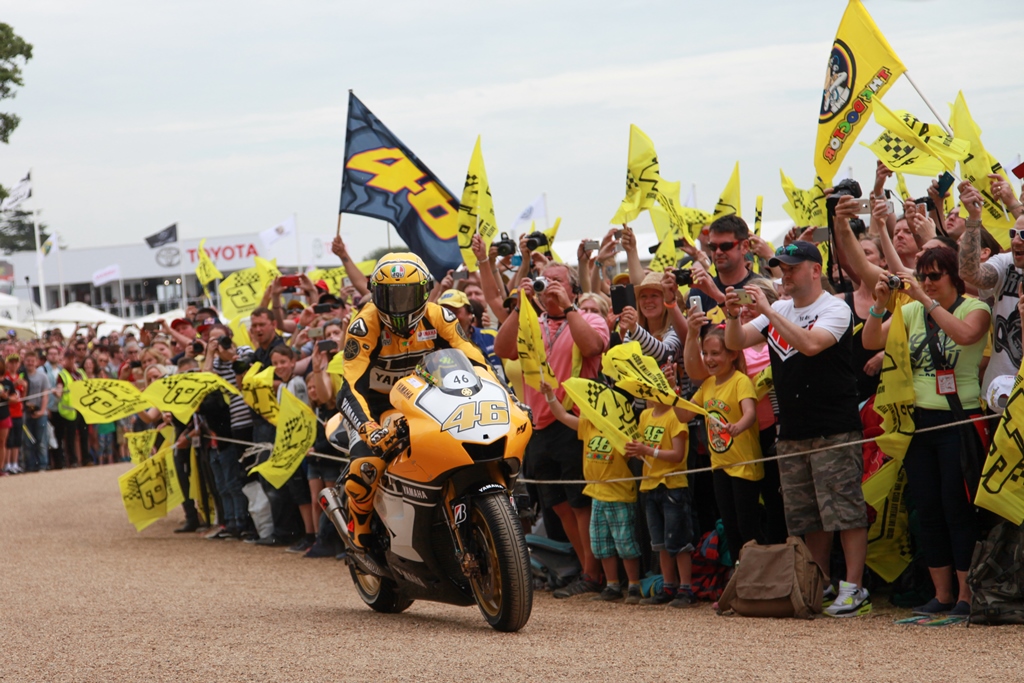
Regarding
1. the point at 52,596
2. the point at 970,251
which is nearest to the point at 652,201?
the point at 970,251

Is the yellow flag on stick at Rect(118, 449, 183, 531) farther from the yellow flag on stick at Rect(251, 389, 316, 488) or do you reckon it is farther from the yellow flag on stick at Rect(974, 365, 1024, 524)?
the yellow flag on stick at Rect(974, 365, 1024, 524)

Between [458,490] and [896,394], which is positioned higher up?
[896,394]

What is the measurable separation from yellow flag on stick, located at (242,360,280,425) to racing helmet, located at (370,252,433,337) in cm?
→ 467

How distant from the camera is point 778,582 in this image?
7059mm

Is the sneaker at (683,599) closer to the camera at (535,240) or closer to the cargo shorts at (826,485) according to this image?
the cargo shorts at (826,485)

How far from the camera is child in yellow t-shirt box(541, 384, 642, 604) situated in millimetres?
8203

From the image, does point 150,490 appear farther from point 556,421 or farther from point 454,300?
point 556,421

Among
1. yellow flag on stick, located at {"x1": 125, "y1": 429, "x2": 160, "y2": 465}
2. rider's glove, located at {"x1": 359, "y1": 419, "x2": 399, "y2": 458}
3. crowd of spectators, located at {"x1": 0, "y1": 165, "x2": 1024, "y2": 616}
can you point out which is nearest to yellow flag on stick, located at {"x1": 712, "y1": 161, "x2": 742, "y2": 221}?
crowd of spectators, located at {"x1": 0, "y1": 165, "x2": 1024, "y2": 616}

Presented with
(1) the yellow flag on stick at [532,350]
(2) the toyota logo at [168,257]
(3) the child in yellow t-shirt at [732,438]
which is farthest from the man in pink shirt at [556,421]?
(2) the toyota logo at [168,257]

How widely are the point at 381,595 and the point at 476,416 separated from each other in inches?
68.7

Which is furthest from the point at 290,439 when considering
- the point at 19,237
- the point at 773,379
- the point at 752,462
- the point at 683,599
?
the point at 19,237

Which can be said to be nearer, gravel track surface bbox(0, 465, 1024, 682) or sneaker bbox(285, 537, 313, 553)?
gravel track surface bbox(0, 465, 1024, 682)

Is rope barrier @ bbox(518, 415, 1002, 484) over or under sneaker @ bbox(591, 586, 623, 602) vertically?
over

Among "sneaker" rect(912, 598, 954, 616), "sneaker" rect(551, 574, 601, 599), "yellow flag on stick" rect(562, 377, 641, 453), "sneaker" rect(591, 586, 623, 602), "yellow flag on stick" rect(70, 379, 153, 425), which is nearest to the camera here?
"sneaker" rect(912, 598, 954, 616)
